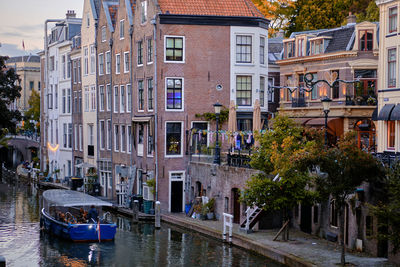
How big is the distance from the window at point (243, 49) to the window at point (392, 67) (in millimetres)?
11519

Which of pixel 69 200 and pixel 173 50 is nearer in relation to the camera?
pixel 69 200

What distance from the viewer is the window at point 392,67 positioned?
36.5 metres

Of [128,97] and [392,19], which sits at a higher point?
[392,19]

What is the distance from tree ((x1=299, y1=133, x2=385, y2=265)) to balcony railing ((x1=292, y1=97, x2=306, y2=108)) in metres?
27.1

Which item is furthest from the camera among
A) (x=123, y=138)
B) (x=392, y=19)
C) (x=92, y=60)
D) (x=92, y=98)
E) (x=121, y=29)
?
(x=92, y=98)

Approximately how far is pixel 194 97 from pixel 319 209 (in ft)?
49.5

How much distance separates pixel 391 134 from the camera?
3734 cm

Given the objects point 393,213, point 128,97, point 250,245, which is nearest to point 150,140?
point 128,97

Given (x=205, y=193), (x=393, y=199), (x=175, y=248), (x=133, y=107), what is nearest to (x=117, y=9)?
(x=133, y=107)

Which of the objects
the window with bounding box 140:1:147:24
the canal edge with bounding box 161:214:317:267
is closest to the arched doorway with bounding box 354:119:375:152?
→ the canal edge with bounding box 161:214:317:267

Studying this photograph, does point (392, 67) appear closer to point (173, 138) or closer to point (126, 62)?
point (173, 138)

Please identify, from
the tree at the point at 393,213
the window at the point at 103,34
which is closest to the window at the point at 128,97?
the window at the point at 103,34

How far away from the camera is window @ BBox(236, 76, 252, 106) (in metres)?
46.1

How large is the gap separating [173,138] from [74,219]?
1087 centimetres
